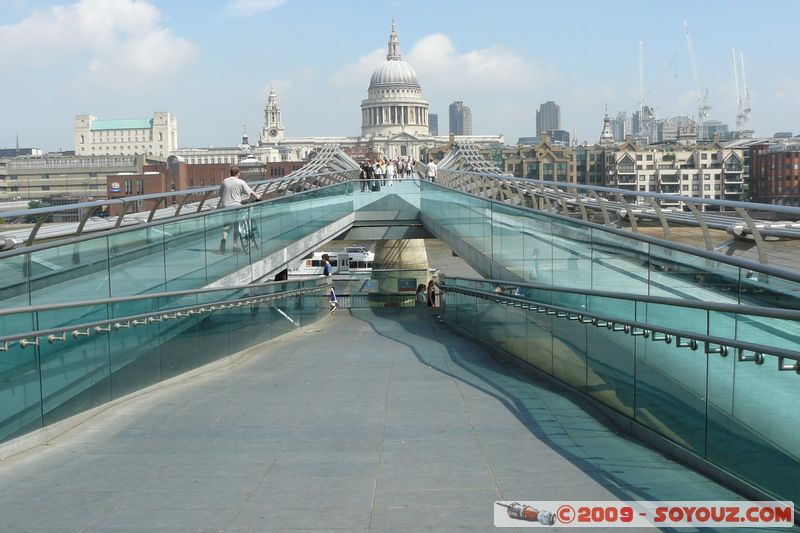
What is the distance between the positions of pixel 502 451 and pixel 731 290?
162 centimetres

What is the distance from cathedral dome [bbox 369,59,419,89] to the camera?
174250 millimetres

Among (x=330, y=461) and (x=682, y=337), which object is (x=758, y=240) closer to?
(x=682, y=337)

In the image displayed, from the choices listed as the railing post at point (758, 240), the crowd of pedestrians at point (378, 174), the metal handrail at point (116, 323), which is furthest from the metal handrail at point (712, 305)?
the crowd of pedestrians at point (378, 174)

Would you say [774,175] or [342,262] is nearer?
[774,175]

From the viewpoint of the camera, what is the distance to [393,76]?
174 m

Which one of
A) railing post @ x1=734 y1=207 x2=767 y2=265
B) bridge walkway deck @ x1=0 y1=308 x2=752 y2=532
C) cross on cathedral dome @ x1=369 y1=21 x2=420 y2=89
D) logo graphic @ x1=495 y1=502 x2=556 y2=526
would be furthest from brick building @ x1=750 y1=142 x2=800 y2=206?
cross on cathedral dome @ x1=369 y1=21 x2=420 y2=89

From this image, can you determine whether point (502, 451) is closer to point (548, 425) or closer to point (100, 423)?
point (548, 425)

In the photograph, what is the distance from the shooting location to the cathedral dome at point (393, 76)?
572ft

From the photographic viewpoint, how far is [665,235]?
852 centimetres

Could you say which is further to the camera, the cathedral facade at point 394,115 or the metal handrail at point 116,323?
the cathedral facade at point 394,115

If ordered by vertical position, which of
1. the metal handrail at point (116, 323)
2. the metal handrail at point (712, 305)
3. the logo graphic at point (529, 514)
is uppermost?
the metal handrail at point (712, 305)

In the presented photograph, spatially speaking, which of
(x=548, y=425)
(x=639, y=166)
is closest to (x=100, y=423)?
(x=548, y=425)

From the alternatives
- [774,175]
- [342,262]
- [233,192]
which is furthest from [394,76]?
[233,192]

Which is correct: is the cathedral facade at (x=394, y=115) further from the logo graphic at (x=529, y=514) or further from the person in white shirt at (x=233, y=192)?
the logo graphic at (x=529, y=514)
